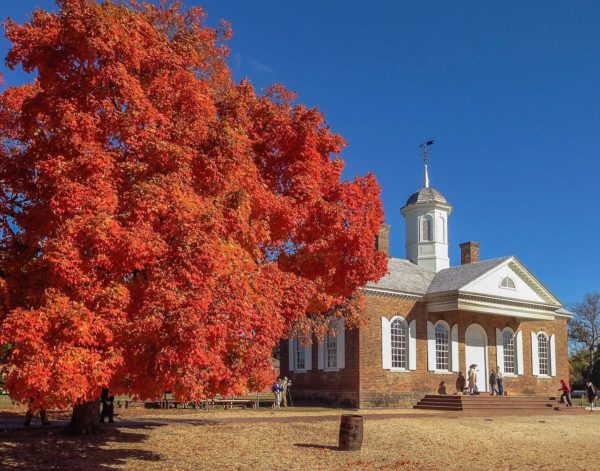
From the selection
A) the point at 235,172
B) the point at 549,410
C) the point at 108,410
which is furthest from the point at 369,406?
the point at 235,172

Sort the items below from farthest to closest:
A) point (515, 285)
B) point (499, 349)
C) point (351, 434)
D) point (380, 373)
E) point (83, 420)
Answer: point (499, 349)
point (515, 285)
point (380, 373)
point (83, 420)
point (351, 434)

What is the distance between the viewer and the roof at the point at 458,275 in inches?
1191

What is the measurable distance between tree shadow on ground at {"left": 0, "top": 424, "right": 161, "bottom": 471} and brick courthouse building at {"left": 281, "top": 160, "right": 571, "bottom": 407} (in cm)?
1319

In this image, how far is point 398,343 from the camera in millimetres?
29078

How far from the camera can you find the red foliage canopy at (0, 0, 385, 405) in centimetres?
877

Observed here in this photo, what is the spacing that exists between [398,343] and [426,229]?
9.51 m

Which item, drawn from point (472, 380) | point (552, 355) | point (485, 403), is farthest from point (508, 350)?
point (485, 403)

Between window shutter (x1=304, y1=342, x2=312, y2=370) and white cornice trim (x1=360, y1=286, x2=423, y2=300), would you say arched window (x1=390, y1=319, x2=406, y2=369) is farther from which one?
window shutter (x1=304, y1=342, x2=312, y2=370)

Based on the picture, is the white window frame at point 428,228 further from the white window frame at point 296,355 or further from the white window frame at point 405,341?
the white window frame at point 296,355

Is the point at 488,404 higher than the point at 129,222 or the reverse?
the reverse

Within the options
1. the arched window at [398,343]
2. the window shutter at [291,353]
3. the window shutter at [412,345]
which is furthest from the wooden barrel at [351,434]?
the window shutter at [291,353]

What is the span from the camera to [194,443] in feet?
49.9

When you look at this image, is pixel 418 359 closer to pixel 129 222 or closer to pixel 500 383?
pixel 500 383

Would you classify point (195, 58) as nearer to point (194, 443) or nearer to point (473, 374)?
point (194, 443)
